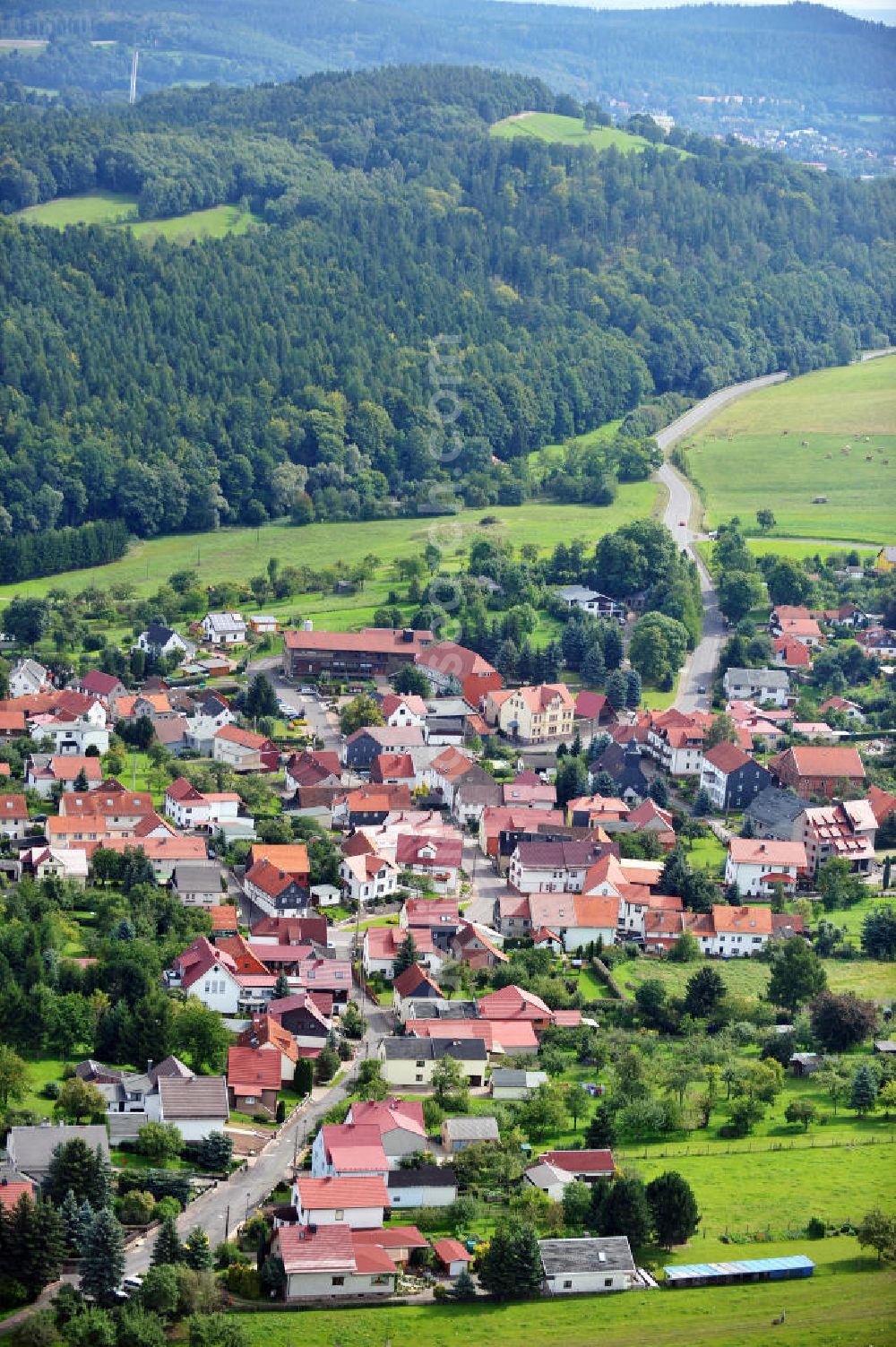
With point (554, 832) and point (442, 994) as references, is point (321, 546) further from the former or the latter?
point (442, 994)

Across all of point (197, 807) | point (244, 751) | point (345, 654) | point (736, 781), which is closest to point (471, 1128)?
point (197, 807)

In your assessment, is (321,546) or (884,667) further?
(321,546)

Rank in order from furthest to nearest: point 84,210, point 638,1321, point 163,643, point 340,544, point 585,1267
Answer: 1. point 84,210
2. point 340,544
3. point 163,643
4. point 585,1267
5. point 638,1321

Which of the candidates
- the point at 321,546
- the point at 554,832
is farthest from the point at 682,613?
the point at 554,832

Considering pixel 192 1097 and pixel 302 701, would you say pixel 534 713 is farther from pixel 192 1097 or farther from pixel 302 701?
pixel 192 1097

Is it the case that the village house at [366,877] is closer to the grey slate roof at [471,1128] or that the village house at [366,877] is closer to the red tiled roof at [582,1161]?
the grey slate roof at [471,1128]
